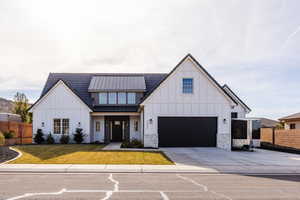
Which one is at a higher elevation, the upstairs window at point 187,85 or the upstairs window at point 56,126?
the upstairs window at point 187,85

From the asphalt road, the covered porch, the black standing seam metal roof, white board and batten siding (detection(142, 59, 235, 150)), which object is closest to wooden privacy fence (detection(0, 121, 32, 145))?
the black standing seam metal roof

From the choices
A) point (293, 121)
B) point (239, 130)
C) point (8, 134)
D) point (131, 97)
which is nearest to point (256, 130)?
point (239, 130)

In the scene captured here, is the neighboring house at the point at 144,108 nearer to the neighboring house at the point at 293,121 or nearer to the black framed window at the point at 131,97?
the black framed window at the point at 131,97

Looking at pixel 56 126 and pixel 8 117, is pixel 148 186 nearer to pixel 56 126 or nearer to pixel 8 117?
pixel 56 126

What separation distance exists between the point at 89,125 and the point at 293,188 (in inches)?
779

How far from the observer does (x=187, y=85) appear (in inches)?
858

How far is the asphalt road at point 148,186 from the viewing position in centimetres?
739

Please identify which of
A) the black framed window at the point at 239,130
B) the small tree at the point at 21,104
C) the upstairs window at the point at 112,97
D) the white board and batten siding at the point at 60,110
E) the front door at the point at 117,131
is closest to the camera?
the black framed window at the point at 239,130

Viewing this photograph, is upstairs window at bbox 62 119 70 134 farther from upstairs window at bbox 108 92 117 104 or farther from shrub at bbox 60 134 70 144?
upstairs window at bbox 108 92 117 104

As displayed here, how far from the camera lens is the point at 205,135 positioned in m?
21.8

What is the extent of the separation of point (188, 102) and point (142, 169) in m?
11.0

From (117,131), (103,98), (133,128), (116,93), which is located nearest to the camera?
(133,128)

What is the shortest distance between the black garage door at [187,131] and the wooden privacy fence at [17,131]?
45.4 feet

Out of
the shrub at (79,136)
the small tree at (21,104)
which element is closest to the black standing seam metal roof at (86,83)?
the shrub at (79,136)
